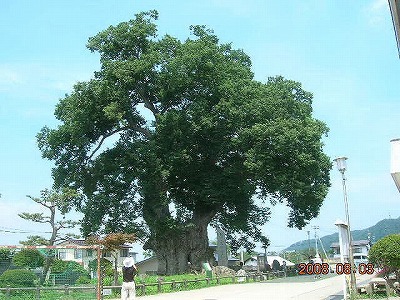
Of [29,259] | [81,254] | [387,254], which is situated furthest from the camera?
[81,254]

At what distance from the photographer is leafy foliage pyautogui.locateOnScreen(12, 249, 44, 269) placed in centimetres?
1764

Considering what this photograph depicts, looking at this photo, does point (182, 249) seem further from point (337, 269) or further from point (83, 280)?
point (337, 269)

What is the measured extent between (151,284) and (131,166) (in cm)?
1171

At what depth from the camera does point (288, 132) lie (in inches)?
1142

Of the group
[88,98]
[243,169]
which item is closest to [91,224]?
[88,98]

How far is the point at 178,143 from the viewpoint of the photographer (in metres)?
32.8

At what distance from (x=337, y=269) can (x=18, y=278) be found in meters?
11.7

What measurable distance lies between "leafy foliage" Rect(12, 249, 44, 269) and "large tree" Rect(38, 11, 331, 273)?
44.7 feet

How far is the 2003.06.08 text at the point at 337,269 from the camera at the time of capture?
16.7 metres

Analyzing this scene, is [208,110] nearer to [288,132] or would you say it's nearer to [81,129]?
[288,132]

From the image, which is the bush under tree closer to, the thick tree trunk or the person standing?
the person standing

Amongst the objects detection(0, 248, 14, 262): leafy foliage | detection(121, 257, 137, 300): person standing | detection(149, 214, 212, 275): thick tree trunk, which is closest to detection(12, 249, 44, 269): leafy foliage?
detection(0, 248, 14, 262): leafy foliage

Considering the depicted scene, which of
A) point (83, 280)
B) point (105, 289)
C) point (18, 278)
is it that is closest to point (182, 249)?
point (105, 289)

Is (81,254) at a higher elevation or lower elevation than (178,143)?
lower
